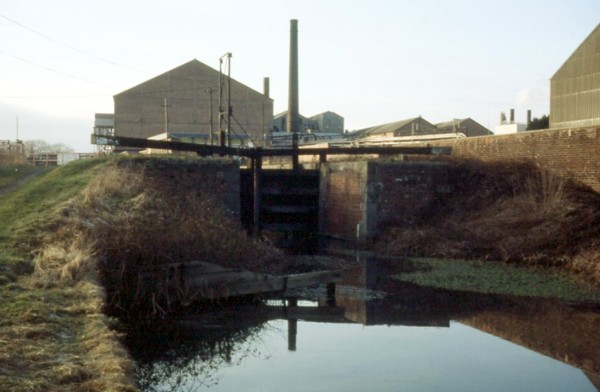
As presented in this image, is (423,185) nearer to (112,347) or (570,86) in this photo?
(112,347)

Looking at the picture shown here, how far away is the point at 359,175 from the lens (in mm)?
17938

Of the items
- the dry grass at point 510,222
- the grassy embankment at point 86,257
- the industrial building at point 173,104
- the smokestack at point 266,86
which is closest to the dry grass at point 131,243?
the grassy embankment at point 86,257

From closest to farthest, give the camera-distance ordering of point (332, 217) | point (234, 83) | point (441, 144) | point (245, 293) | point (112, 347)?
1. point (112, 347)
2. point (245, 293)
3. point (332, 217)
4. point (441, 144)
5. point (234, 83)

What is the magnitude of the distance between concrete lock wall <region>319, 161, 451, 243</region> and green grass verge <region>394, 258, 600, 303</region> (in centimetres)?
363

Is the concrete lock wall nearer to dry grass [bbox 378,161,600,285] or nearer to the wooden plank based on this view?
dry grass [bbox 378,161,600,285]

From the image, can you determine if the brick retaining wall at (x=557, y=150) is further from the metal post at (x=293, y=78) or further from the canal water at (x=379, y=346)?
the metal post at (x=293, y=78)

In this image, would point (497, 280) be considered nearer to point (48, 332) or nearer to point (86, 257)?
point (86, 257)

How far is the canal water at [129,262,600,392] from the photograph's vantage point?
6.80 meters

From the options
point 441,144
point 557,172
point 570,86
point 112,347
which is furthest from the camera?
point 570,86

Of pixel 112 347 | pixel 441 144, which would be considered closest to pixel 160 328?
pixel 112 347

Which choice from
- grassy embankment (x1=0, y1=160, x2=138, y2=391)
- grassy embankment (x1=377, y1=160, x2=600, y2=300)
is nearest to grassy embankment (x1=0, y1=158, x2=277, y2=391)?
grassy embankment (x1=0, y1=160, x2=138, y2=391)

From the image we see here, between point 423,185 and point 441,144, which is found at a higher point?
point 441,144

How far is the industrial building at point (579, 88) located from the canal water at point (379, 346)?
21846mm

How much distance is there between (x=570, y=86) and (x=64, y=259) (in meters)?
28.1
